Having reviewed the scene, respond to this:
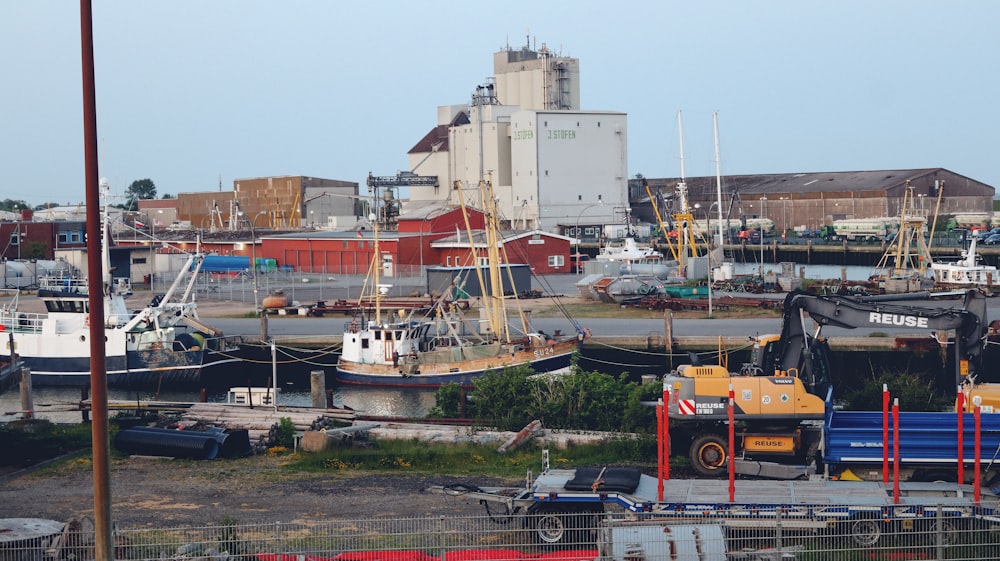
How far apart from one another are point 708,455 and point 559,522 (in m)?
5.47

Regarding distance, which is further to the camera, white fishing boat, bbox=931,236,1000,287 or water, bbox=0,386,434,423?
white fishing boat, bbox=931,236,1000,287

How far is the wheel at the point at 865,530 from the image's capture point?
14.2m

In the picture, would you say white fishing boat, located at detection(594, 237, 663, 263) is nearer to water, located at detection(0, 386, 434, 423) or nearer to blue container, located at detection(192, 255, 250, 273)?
blue container, located at detection(192, 255, 250, 273)

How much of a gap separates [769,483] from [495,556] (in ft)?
16.1

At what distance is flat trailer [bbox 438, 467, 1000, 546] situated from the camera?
14.5 meters

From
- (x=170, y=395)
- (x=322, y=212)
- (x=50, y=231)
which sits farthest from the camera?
(x=322, y=212)

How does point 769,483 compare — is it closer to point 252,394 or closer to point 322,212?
point 252,394

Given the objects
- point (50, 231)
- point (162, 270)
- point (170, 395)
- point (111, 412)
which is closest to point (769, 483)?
point (111, 412)

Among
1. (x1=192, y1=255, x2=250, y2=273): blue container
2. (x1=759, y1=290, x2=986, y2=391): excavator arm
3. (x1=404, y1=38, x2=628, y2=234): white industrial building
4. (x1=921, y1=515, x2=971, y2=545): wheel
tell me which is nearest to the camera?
(x1=921, y1=515, x2=971, y2=545): wheel

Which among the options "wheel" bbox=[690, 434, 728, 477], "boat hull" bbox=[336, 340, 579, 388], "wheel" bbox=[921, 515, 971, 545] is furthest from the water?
"wheel" bbox=[921, 515, 971, 545]

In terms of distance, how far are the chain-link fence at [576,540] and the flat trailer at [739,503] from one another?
3 cm

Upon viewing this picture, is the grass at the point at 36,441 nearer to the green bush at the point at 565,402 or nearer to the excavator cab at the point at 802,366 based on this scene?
the green bush at the point at 565,402

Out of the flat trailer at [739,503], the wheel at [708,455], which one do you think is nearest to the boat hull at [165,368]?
the wheel at [708,455]

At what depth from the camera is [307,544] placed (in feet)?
48.9
